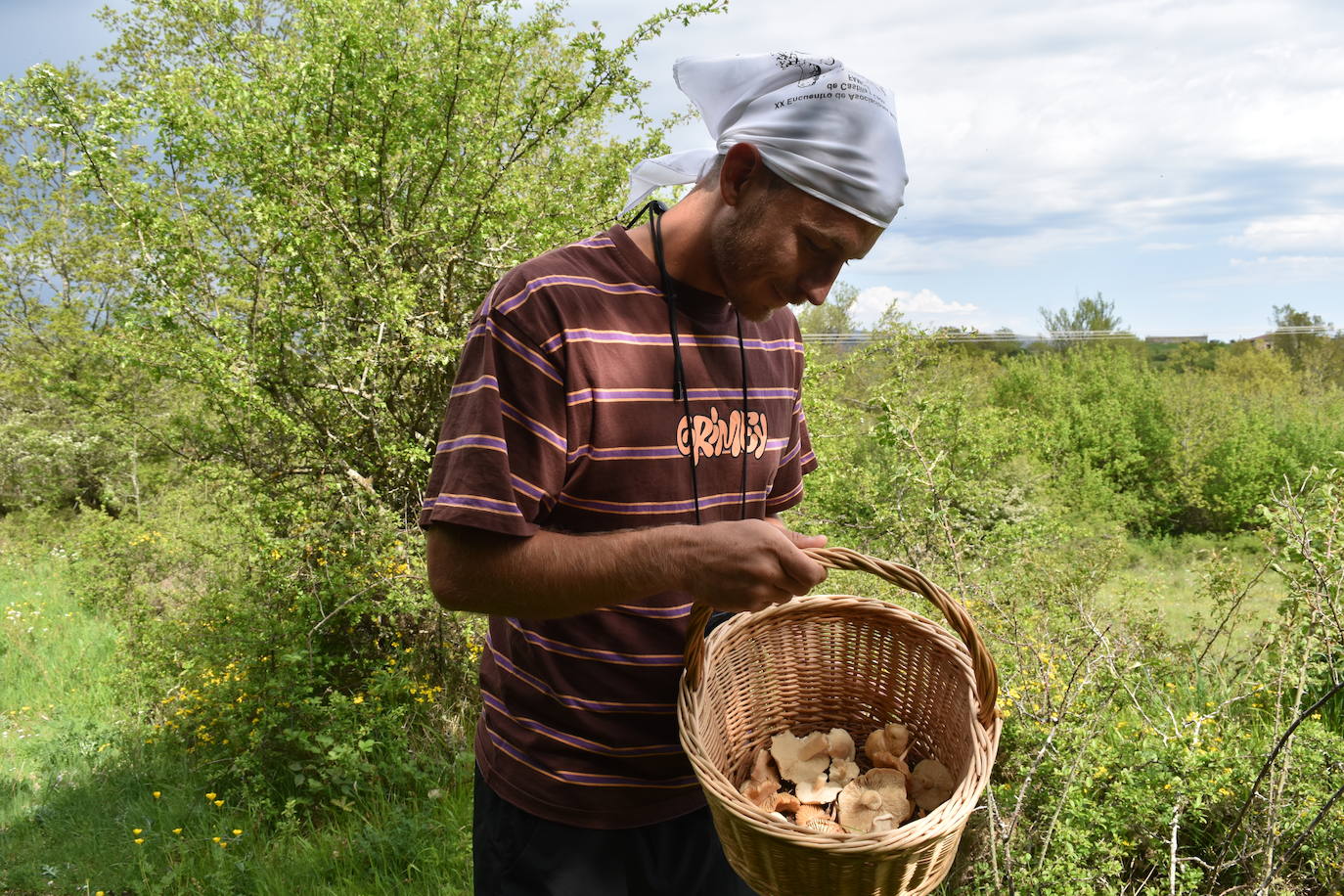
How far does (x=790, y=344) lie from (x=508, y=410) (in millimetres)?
691

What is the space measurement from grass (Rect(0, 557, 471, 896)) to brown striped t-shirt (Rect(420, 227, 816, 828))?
5.22ft

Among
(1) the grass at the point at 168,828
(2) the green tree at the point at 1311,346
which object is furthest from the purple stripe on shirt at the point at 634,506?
(2) the green tree at the point at 1311,346

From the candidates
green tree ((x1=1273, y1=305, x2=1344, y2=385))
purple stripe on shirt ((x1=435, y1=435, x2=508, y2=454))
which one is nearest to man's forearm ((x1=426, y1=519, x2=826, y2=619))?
purple stripe on shirt ((x1=435, y1=435, x2=508, y2=454))

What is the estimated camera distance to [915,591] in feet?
4.56

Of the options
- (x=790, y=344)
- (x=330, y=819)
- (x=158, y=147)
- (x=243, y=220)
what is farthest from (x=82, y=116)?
(x=790, y=344)

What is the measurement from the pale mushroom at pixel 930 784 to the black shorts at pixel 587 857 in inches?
15.0

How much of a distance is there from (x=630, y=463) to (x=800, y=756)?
0.64 metres

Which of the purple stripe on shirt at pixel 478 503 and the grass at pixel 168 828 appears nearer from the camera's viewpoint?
the purple stripe on shirt at pixel 478 503

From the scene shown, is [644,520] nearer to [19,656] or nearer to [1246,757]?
[1246,757]

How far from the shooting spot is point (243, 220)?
4031 millimetres

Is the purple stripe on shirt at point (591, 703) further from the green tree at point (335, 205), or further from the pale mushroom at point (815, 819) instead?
the green tree at point (335, 205)

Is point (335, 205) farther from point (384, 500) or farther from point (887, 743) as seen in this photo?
point (887, 743)

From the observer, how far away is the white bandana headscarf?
1343mm

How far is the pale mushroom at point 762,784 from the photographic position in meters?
1.44
